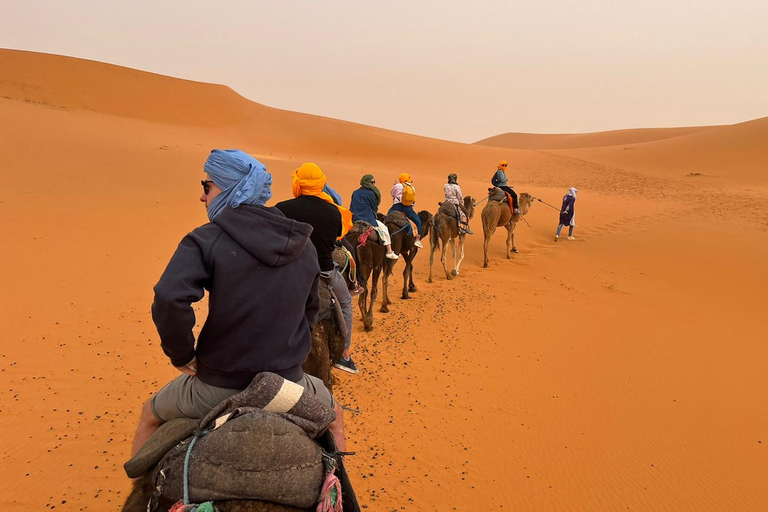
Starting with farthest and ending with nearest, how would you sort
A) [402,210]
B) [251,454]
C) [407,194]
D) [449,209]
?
1. [449,209]
2. [402,210]
3. [407,194]
4. [251,454]

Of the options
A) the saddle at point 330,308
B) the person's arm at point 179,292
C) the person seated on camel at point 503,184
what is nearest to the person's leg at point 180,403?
the person's arm at point 179,292

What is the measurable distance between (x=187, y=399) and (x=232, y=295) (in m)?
0.64

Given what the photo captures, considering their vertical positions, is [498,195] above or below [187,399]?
above

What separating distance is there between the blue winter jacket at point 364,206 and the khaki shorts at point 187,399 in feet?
17.7

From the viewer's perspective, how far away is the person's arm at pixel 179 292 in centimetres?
206

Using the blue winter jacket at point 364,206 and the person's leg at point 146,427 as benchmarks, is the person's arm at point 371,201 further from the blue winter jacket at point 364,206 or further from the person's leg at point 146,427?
the person's leg at point 146,427

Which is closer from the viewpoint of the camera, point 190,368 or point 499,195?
point 190,368

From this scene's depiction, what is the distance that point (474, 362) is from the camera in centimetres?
689

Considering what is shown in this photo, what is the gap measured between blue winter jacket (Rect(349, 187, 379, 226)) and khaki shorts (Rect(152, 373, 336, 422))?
538cm

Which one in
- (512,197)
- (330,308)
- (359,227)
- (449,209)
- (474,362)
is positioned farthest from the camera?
(512,197)

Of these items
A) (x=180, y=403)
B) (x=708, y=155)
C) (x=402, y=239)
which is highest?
(x=708, y=155)

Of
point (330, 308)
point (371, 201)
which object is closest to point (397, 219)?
point (371, 201)

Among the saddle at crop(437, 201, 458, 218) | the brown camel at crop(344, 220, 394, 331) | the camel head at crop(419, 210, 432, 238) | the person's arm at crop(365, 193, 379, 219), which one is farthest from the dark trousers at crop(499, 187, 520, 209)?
the person's arm at crop(365, 193, 379, 219)

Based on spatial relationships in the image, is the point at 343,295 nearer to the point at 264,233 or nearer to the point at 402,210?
the point at 264,233
